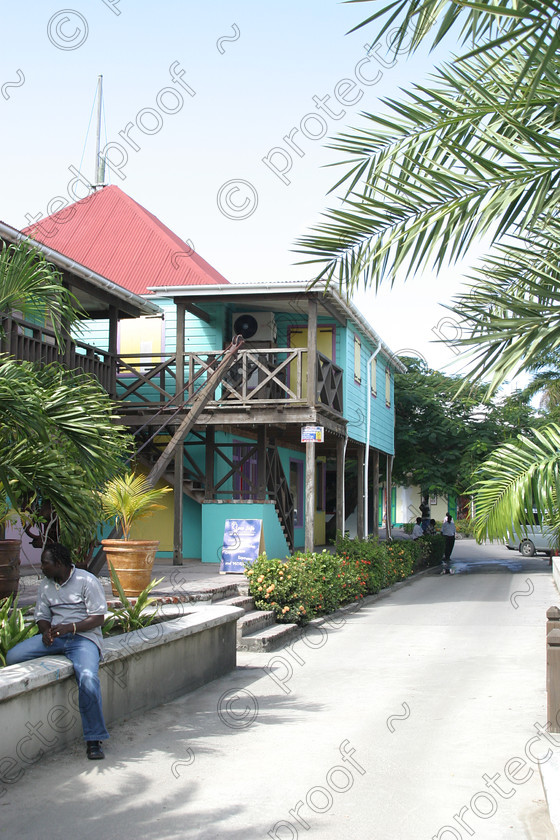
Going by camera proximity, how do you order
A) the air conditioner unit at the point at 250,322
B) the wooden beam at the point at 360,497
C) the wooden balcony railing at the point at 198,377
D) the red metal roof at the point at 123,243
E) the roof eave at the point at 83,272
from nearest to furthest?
the roof eave at the point at 83,272 < the wooden balcony railing at the point at 198,377 < the air conditioner unit at the point at 250,322 < the red metal roof at the point at 123,243 < the wooden beam at the point at 360,497

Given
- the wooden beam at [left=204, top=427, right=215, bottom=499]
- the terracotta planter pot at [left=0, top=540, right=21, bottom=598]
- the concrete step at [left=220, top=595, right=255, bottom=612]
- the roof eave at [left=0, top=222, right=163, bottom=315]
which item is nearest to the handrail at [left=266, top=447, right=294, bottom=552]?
the wooden beam at [left=204, top=427, right=215, bottom=499]

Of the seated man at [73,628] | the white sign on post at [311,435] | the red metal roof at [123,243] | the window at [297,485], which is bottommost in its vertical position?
the seated man at [73,628]

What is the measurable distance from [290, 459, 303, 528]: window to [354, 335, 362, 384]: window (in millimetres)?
3752

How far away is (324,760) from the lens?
6234mm

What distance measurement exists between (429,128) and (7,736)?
4.56 metres

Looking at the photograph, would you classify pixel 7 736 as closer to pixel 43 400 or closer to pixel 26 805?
pixel 26 805

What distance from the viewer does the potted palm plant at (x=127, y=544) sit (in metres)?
10.6

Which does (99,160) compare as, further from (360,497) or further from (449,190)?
(449,190)

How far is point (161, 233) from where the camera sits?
24578 mm

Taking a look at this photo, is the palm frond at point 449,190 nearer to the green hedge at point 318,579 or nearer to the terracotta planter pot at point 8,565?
the terracotta planter pot at point 8,565

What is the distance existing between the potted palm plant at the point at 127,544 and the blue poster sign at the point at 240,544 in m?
4.07

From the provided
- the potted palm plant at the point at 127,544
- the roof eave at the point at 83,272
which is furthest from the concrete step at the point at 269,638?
the roof eave at the point at 83,272

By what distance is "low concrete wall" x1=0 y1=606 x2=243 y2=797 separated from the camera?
18.8 ft

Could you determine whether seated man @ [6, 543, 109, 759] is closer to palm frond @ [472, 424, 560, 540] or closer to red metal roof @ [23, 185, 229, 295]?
palm frond @ [472, 424, 560, 540]
